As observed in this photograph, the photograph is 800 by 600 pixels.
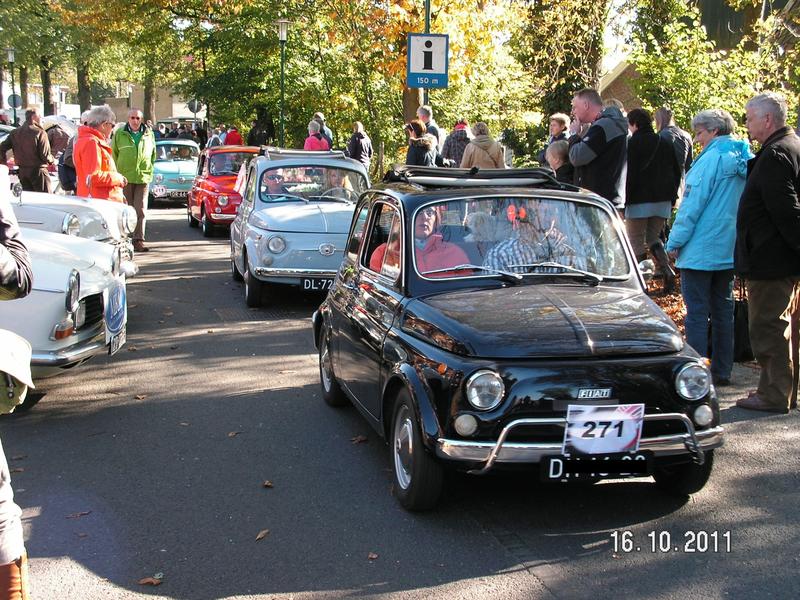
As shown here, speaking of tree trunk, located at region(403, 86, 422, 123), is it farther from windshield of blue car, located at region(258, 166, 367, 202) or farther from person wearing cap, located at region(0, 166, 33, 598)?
person wearing cap, located at region(0, 166, 33, 598)

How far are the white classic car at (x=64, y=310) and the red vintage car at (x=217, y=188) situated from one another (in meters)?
10.2

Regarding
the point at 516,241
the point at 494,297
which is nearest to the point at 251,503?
the point at 494,297

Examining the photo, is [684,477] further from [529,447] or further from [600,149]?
[600,149]

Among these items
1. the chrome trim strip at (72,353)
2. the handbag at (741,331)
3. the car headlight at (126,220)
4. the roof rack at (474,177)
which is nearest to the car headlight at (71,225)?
the car headlight at (126,220)

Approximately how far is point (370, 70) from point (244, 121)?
8.97m

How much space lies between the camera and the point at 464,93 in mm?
24266

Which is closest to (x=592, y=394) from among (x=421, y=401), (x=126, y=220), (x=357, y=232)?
(x=421, y=401)

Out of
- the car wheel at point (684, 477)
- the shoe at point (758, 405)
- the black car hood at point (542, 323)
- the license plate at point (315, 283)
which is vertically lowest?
the shoe at point (758, 405)

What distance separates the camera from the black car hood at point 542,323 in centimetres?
463

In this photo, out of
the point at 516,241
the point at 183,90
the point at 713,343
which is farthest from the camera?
the point at 183,90

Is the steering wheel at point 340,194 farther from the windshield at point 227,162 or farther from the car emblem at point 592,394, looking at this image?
the car emblem at point 592,394

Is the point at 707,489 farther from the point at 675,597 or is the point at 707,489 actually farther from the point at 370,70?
the point at 370,70

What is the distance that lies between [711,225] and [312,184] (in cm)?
597

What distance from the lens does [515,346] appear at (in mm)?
4613
